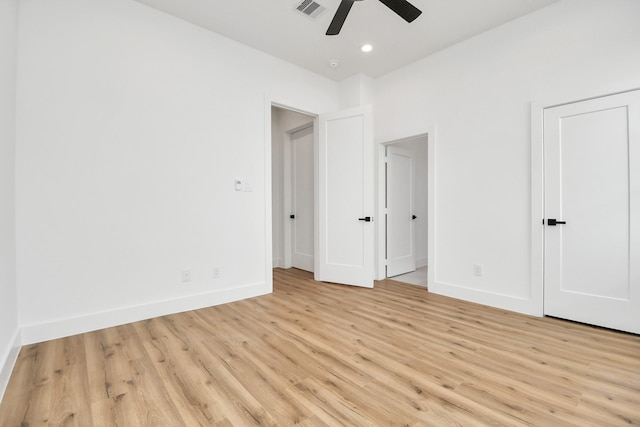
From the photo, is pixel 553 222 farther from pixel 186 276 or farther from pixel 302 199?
pixel 186 276

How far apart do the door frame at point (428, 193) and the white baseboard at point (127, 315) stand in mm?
1807

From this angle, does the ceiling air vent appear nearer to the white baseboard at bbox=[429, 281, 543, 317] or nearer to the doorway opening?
the doorway opening

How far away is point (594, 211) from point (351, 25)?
9.49 ft

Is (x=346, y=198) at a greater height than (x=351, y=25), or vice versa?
(x=351, y=25)

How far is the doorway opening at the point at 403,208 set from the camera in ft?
14.1

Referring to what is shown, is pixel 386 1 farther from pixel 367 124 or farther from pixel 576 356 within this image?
pixel 576 356

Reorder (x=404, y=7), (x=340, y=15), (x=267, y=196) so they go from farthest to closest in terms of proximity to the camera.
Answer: (x=267, y=196)
(x=340, y=15)
(x=404, y=7)

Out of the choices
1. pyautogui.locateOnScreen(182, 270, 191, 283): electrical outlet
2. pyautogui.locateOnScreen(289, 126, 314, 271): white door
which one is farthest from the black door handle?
pyautogui.locateOnScreen(182, 270, 191, 283): electrical outlet

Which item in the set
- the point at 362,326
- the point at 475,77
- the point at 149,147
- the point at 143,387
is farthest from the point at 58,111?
the point at 475,77

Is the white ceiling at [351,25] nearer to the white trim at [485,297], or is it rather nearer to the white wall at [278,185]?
the white wall at [278,185]

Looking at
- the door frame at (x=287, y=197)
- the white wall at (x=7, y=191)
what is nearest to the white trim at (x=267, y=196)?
the door frame at (x=287, y=197)

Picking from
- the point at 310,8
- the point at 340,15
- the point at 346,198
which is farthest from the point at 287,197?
the point at 340,15

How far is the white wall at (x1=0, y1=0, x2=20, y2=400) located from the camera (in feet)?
5.78

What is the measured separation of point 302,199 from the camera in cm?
502
